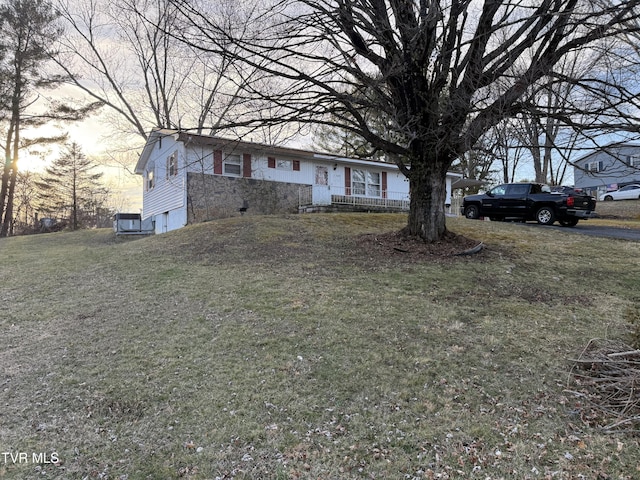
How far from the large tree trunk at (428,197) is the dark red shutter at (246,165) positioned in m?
8.94

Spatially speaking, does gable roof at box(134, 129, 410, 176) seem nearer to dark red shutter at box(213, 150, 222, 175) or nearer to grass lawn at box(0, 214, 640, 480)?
dark red shutter at box(213, 150, 222, 175)

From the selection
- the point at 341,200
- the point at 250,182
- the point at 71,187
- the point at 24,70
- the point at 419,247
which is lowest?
the point at 419,247

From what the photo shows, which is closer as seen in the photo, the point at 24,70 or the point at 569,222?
the point at 569,222

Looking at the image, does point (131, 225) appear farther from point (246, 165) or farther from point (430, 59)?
point (430, 59)

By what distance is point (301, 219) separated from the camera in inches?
501

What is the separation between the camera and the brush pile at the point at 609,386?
274 cm

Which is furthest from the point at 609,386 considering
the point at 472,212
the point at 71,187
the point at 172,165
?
the point at 71,187

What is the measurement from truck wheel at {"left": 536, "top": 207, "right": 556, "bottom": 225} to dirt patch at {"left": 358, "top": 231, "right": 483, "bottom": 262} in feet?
22.9

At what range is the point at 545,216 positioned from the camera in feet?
45.5

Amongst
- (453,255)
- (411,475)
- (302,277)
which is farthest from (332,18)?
(411,475)

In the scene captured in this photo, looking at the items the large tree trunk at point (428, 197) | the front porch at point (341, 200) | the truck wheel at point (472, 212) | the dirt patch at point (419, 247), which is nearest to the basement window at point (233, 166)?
the front porch at point (341, 200)

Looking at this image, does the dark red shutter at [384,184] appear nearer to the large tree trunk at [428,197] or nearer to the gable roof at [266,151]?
the gable roof at [266,151]

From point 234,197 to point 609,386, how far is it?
14080 millimetres

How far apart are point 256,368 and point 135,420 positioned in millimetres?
1101
